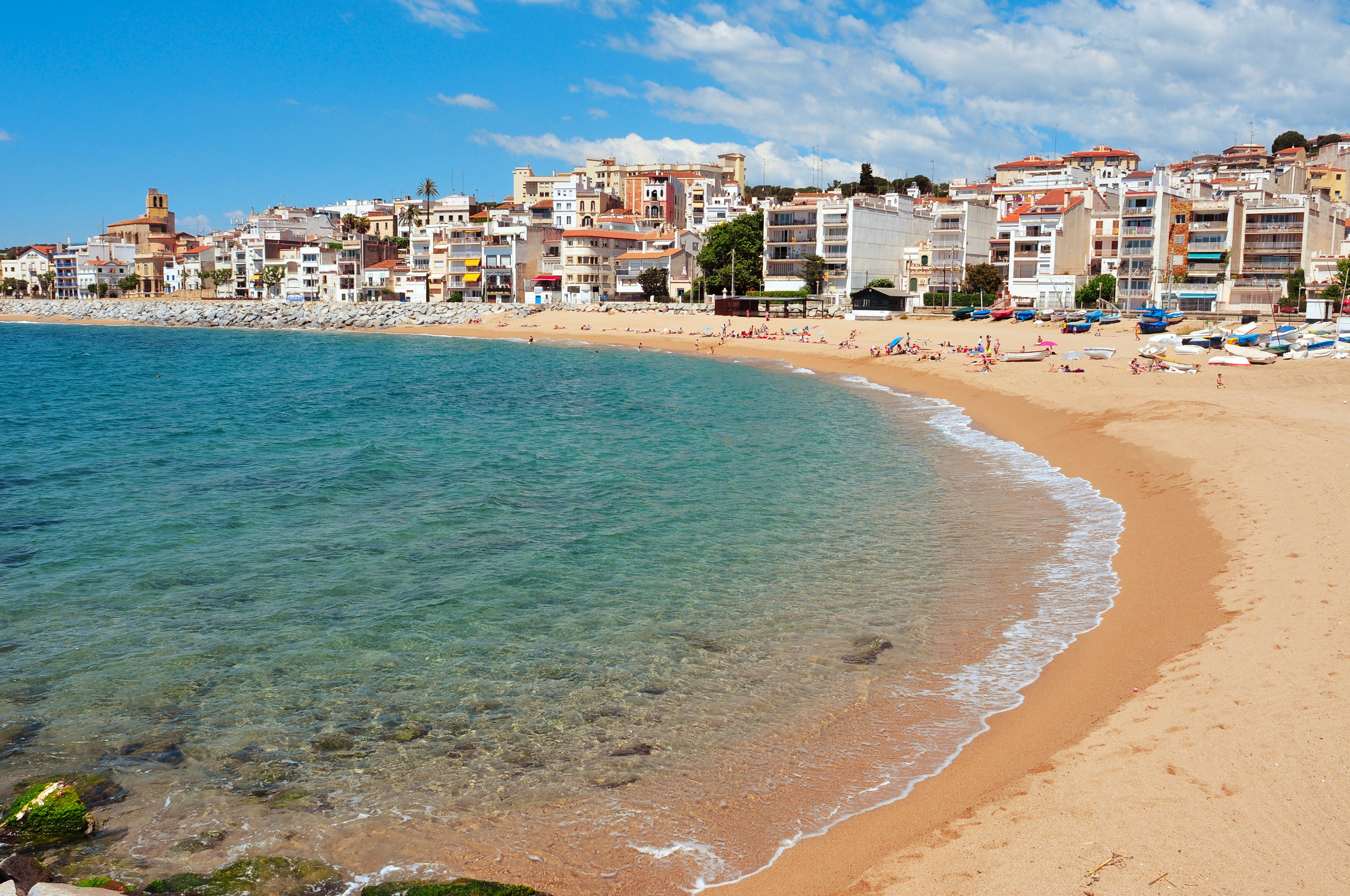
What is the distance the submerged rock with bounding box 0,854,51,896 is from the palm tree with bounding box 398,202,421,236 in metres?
125

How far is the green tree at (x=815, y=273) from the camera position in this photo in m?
79.4

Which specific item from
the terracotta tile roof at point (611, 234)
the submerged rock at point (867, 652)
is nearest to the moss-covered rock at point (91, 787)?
the submerged rock at point (867, 652)

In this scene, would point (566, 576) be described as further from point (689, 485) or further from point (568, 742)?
point (689, 485)

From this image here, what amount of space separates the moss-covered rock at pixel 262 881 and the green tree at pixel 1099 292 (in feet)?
224

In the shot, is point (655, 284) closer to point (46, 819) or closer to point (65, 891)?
point (46, 819)

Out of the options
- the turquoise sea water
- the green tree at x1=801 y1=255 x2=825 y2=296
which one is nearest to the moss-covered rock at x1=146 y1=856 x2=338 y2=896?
the turquoise sea water

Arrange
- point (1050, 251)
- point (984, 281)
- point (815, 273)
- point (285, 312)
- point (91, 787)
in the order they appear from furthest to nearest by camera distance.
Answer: point (285, 312) → point (815, 273) → point (984, 281) → point (1050, 251) → point (91, 787)

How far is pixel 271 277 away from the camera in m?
123

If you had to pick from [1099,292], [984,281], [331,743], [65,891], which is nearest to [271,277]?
[984,281]

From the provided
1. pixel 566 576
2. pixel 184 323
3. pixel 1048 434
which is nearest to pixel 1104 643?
pixel 566 576

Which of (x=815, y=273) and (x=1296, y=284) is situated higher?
(x=815, y=273)

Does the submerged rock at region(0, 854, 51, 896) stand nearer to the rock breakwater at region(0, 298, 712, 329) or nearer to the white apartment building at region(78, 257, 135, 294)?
the rock breakwater at region(0, 298, 712, 329)

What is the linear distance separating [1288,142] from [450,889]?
567ft

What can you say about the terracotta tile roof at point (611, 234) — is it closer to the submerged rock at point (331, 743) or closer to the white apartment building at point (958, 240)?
the white apartment building at point (958, 240)
